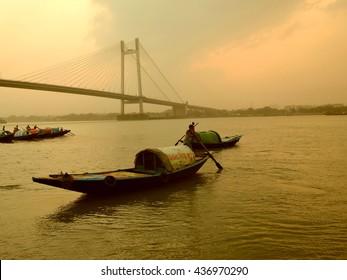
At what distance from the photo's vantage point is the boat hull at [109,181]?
814 cm

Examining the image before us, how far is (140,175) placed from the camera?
9562 millimetres

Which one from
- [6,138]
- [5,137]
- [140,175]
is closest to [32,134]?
[6,138]

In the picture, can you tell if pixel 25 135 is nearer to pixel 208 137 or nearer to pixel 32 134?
pixel 32 134

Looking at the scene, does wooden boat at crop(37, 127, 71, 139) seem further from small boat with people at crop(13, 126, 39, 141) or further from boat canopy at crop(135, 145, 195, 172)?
boat canopy at crop(135, 145, 195, 172)

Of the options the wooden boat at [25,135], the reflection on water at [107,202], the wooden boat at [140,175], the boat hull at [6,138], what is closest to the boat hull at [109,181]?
the wooden boat at [140,175]

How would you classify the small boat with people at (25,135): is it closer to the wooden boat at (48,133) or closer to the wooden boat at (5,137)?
the wooden boat at (48,133)

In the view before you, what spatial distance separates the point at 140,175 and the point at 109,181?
3.47 feet

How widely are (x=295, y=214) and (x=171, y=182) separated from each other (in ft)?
13.9

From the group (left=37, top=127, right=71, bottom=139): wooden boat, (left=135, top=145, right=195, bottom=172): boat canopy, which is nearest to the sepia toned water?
(left=135, top=145, right=195, bottom=172): boat canopy

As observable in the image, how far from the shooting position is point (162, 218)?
754 centimetres

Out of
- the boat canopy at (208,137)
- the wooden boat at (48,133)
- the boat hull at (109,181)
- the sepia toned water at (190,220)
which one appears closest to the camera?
the sepia toned water at (190,220)
